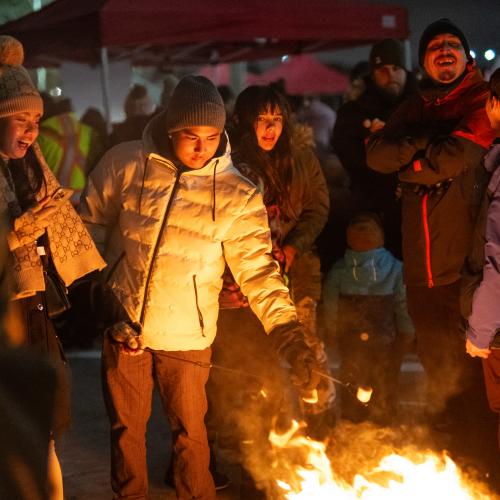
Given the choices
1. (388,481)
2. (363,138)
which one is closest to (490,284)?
(388,481)

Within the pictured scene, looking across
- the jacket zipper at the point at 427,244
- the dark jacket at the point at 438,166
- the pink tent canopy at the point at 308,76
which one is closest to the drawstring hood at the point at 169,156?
the dark jacket at the point at 438,166

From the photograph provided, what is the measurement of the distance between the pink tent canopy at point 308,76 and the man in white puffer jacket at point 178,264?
574 inches

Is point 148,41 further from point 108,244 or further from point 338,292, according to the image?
point 108,244

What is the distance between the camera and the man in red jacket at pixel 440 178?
497 cm

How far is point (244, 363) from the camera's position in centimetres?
531

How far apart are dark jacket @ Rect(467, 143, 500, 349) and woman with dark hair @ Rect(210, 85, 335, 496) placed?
4.48 feet

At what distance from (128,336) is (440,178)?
1949mm

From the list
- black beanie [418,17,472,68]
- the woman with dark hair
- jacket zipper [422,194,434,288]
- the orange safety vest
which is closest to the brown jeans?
the woman with dark hair

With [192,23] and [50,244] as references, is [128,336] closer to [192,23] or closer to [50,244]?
[50,244]

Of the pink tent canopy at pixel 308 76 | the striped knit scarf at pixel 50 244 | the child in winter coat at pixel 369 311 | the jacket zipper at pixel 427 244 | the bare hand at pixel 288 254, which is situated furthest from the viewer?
the pink tent canopy at pixel 308 76

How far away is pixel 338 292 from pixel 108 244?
2.25m

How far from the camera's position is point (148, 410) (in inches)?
184

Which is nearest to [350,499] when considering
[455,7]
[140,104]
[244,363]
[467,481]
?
[467,481]

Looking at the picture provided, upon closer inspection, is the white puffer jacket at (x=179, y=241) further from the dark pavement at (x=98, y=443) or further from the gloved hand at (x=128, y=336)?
the dark pavement at (x=98, y=443)
